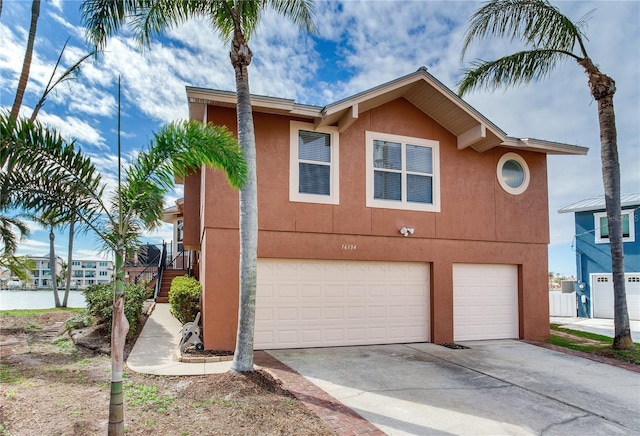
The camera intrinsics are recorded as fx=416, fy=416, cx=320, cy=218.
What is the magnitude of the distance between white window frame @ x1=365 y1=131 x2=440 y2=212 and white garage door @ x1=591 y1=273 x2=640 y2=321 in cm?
1396

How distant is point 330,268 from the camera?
1015 cm

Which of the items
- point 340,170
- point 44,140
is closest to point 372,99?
point 340,170

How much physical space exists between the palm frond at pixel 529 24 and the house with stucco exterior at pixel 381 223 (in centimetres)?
221

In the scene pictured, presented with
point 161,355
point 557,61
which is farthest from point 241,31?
point 557,61

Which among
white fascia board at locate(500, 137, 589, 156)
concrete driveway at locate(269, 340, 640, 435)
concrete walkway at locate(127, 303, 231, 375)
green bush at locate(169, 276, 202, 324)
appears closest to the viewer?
concrete driveway at locate(269, 340, 640, 435)

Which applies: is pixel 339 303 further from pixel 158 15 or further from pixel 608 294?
pixel 608 294

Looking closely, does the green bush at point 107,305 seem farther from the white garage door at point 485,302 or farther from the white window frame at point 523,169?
the white window frame at point 523,169

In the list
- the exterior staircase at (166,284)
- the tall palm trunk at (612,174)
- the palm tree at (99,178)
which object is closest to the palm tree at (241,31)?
the palm tree at (99,178)

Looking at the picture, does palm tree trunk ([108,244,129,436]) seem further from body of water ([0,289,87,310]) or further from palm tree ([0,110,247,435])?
body of water ([0,289,87,310])

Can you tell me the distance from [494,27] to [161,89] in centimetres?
885

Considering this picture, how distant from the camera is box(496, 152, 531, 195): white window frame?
1188 centimetres

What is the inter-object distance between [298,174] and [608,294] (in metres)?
17.8

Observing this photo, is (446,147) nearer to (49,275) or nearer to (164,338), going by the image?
(164,338)

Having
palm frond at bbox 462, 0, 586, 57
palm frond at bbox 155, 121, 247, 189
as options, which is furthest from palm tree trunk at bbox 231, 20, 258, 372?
palm frond at bbox 462, 0, 586, 57
